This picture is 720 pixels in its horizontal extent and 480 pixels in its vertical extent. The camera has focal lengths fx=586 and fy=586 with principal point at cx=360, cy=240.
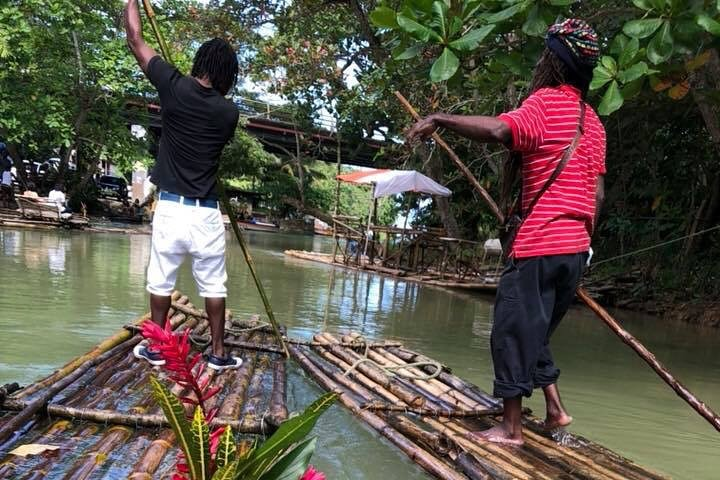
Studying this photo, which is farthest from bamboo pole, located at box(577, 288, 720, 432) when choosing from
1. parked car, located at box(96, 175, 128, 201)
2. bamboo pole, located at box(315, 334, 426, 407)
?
parked car, located at box(96, 175, 128, 201)

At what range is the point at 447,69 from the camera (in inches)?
113

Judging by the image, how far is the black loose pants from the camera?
94.7 inches

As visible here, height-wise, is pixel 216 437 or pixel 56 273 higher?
pixel 216 437

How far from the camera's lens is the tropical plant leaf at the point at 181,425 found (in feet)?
3.45

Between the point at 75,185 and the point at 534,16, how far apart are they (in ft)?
62.1

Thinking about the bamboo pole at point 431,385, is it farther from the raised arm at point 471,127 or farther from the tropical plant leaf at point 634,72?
the tropical plant leaf at point 634,72

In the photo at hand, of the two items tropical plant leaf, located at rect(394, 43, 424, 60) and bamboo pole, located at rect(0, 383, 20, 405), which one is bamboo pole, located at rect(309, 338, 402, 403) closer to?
bamboo pole, located at rect(0, 383, 20, 405)

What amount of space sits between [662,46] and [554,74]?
3.07 ft

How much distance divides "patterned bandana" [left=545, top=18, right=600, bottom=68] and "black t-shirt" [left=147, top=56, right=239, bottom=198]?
162 centimetres

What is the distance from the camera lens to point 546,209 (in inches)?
95.3

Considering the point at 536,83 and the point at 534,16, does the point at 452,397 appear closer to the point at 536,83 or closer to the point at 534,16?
the point at 536,83

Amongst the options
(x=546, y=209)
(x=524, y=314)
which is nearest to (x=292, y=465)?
(x=524, y=314)

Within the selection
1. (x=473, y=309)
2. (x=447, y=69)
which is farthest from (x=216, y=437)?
(x=473, y=309)

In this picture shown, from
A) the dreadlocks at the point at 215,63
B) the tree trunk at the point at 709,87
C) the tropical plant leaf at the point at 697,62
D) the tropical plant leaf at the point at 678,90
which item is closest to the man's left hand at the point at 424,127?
the dreadlocks at the point at 215,63
